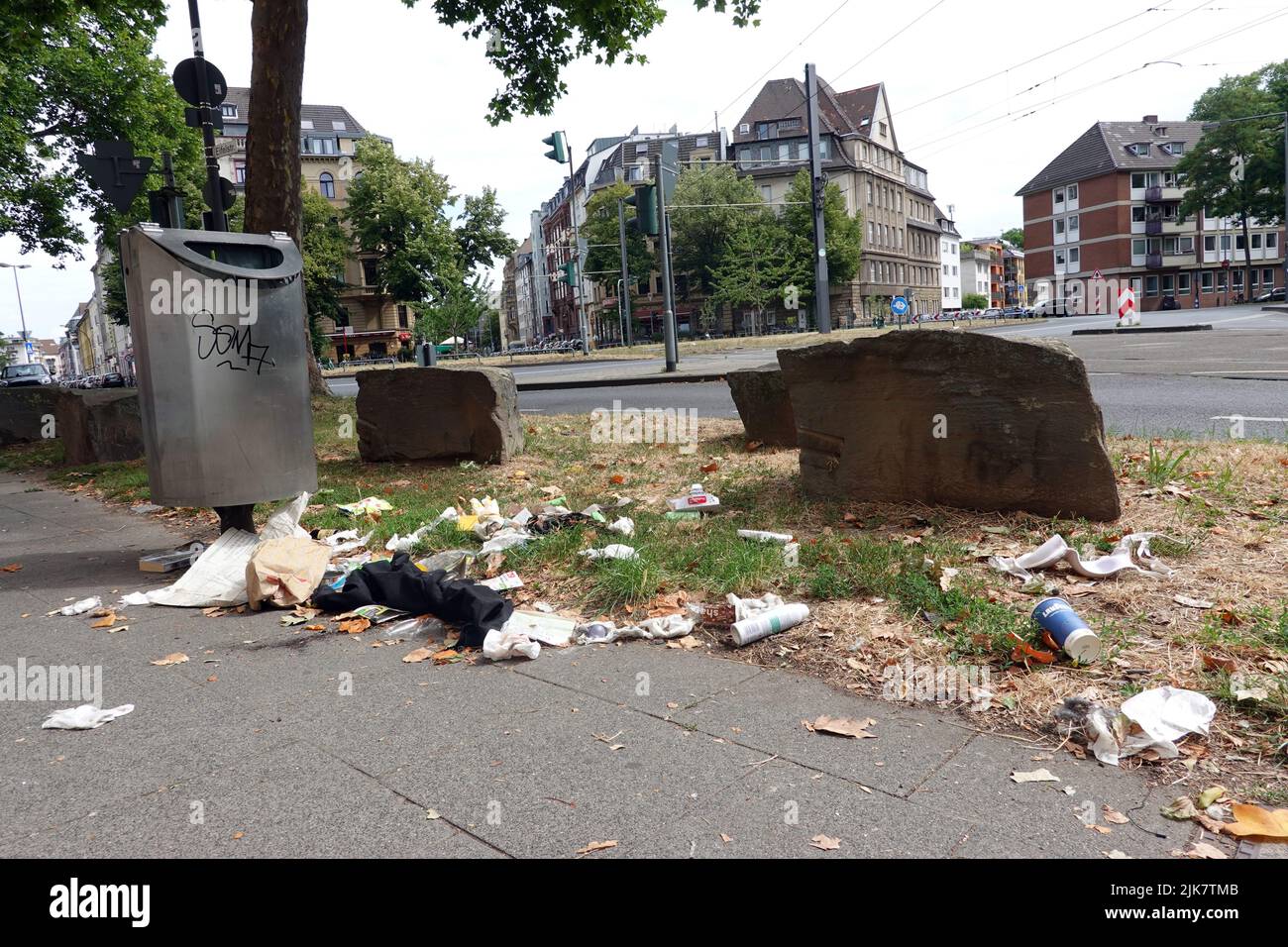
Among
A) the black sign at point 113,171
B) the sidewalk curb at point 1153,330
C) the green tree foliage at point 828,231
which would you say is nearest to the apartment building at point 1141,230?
the green tree foliage at point 828,231

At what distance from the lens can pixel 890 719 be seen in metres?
3.05

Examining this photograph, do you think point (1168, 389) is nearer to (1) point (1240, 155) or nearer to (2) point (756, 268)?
(2) point (756, 268)

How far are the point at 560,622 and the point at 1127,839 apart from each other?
250 centimetres

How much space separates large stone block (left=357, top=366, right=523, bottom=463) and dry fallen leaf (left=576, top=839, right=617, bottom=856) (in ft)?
20.2

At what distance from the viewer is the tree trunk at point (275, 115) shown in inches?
423

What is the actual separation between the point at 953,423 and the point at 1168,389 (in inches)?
304

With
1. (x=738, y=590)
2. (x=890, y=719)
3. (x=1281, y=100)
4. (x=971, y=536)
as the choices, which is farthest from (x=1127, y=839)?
(x=1281, y=100)

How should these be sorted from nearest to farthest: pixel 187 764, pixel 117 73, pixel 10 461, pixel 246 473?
pixel 187 764 < pixel 246 473 < pixel 10 461 < pixel 117 73

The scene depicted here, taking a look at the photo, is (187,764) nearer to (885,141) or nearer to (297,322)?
(297,322)

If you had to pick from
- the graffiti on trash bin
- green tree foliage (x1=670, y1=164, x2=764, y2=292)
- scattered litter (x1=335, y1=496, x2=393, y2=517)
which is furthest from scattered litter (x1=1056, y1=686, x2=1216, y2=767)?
green tree foliage (x1=670, y1=164, x2=764, y2=292)

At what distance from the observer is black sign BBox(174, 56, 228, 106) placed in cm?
1015

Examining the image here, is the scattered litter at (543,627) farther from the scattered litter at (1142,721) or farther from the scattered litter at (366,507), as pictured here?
the scattered litter at (366,507)

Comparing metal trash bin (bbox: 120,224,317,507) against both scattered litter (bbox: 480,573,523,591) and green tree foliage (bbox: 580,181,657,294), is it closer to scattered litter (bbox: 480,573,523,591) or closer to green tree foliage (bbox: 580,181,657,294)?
scattered litter (bbox: 480,573,523,591)

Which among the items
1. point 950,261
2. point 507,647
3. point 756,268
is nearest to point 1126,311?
point 756,268
